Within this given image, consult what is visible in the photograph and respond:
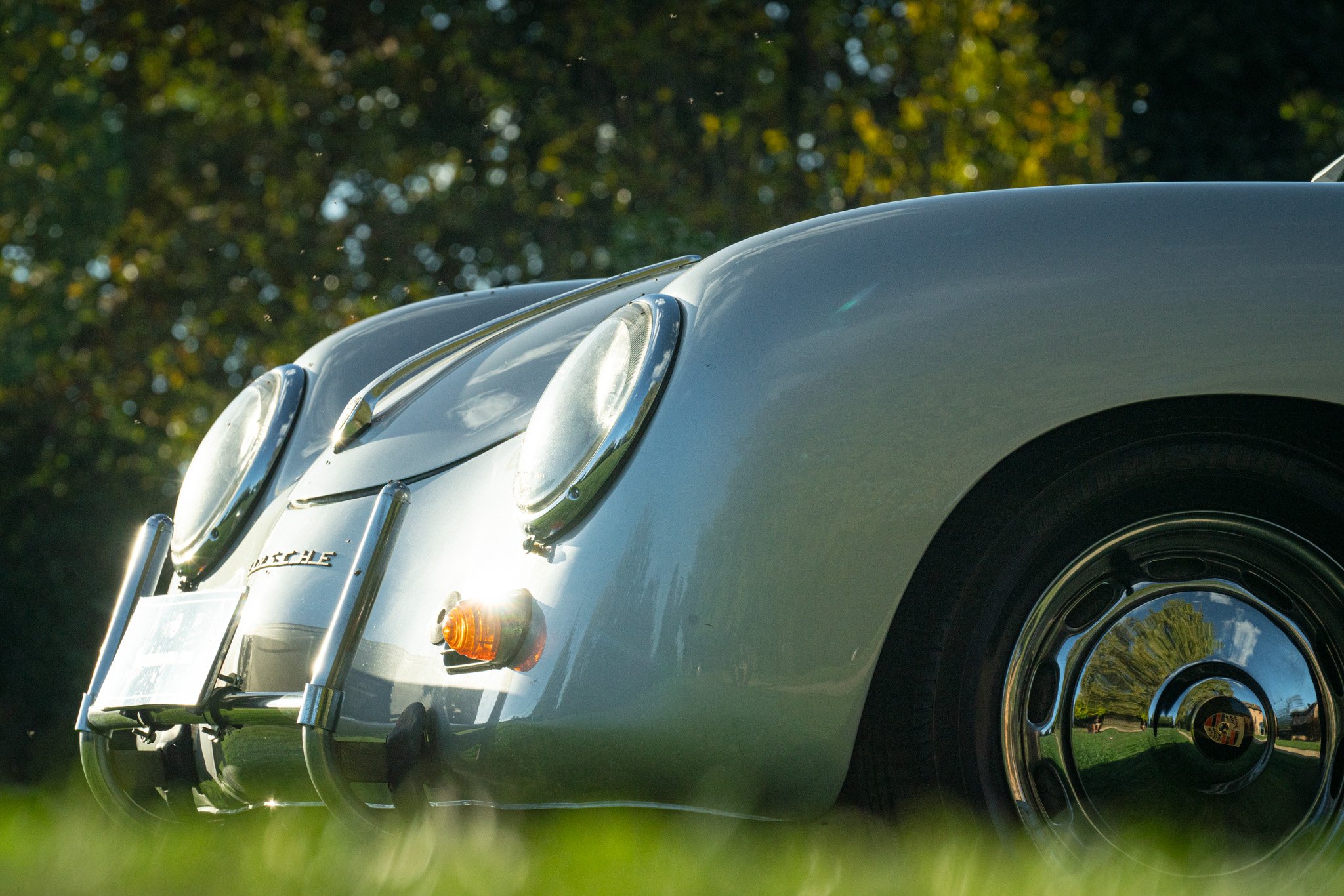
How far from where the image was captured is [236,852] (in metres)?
1.56

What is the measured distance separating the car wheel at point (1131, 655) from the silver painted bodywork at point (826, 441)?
73mm

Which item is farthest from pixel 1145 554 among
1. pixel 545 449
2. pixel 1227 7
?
pixel 1227 7

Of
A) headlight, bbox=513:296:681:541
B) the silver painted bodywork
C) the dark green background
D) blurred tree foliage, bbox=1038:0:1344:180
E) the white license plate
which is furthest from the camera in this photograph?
the dark green background

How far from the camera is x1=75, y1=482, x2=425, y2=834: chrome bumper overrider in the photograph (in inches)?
66.5

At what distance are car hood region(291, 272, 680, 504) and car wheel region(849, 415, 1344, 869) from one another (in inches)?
26.8

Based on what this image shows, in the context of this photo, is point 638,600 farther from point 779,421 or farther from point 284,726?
point 284,726

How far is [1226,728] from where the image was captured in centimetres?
156

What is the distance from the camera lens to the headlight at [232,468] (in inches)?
89.0

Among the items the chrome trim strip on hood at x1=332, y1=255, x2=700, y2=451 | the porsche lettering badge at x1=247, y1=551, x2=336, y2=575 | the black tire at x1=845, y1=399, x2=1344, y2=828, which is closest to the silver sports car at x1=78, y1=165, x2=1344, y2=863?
the black tire at x1=845, y1=399, x2=1344, y2=828

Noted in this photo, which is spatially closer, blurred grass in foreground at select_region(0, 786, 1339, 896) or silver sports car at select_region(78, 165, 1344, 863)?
blurred grass in foreground at select_region(0, 786, 1339, 896)

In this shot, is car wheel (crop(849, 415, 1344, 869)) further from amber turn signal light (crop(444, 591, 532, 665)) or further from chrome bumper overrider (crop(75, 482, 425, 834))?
chrome bumper overrider (crop(75, 482, 425, 834))

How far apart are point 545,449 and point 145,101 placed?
11.8 meters

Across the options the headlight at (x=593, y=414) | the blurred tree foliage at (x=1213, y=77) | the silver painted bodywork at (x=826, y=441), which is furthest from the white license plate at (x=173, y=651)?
the blurred tree foliage at (x=1213, y=77)

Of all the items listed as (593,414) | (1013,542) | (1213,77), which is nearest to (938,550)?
(1013,542)
